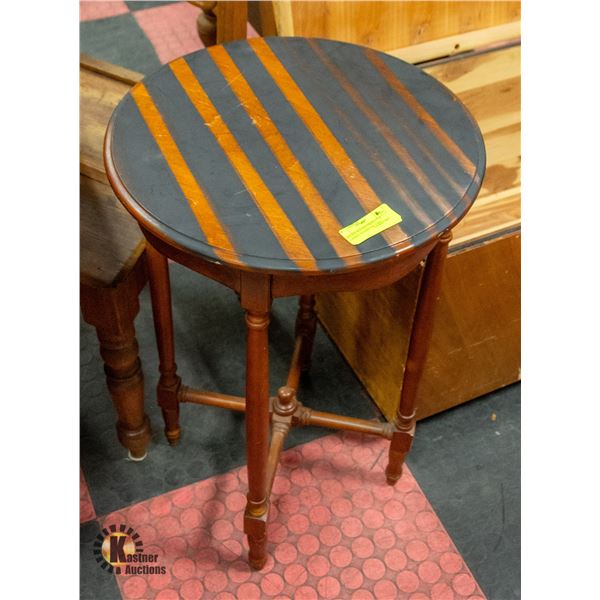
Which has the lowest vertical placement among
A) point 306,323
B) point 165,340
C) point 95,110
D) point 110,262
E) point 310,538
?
point 310,538

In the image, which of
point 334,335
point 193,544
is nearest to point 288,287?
point 193,544

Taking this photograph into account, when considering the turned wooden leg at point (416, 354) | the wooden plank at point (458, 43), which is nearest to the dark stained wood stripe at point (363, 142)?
the turned wooden leg at point (416, 354)

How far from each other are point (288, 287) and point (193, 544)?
0.65 m

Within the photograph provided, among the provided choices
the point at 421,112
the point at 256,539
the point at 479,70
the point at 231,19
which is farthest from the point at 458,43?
the point at 256,539

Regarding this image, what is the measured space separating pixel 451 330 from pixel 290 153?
21.1 inches

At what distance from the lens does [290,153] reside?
1003mm

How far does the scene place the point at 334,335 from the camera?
167 cm

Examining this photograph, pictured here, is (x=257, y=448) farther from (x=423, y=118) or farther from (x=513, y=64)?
(x=513, y=64)

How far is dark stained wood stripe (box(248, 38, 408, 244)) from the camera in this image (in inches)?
37.0

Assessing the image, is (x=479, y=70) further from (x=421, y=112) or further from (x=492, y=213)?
(x=421, y=112)

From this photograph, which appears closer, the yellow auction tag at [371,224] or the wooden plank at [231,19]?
the yellow auction tag at [371,224]

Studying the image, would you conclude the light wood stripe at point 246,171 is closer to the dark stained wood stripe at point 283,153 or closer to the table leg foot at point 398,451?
the dark stained wood stripe at point 283,153

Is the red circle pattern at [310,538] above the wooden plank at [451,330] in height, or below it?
below

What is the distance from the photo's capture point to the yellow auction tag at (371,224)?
90 cm
